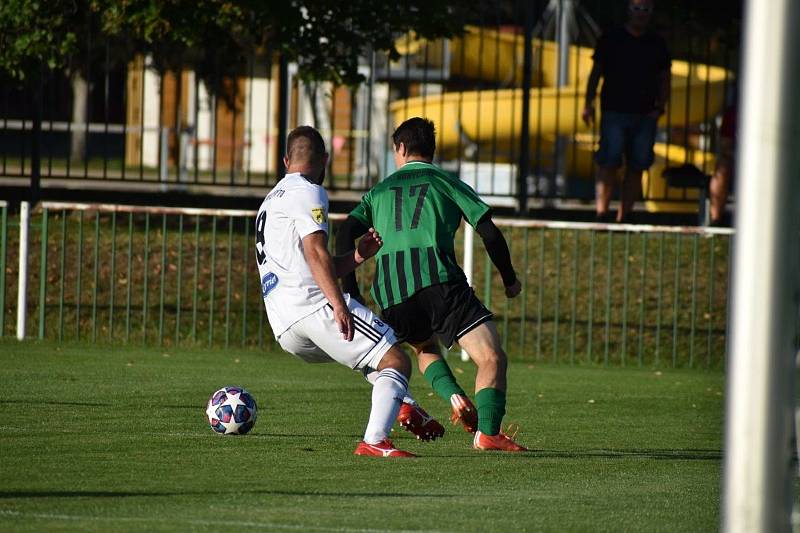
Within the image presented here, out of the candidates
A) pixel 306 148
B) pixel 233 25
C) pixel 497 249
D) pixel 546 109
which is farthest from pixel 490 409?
pixel 546 109

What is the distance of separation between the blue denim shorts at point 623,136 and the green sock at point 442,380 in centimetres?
764

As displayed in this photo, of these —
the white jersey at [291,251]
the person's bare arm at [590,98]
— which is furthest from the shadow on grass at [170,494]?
the person's bare arm at [590,98]

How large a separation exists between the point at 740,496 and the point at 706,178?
12.6 meters

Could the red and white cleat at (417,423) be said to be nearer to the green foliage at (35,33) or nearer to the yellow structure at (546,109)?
the green foliage at (35,33)

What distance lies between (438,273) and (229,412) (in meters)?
1.40

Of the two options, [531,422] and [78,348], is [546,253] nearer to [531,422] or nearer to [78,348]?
[78,348]

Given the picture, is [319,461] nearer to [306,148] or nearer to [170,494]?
[170,494]

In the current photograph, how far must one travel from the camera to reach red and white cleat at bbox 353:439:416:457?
825 cm

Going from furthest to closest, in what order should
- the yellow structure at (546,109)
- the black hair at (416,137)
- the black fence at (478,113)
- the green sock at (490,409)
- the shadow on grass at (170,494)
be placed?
the yellow structure at (546,109) < the black fence at (478,113) < the black hair at (416,137) < the green sock at (490,409) < the shadow on grass at (170,494)

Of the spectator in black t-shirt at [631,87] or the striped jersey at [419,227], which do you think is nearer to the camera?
the striped jersey at [419,227]

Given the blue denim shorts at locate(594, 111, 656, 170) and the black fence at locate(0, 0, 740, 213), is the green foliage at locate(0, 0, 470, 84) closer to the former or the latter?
the black fence at locate(0, 0, 740, 213)

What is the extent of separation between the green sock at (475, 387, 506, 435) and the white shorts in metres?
0.65

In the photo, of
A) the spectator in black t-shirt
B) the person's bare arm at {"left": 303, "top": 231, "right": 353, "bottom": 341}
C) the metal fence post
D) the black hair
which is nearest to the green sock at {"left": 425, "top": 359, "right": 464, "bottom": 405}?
the person's bare arm at {"left": 303, "top": 231, "right": 353, "bottom": 341}

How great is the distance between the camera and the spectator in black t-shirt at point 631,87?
16.1 metres
